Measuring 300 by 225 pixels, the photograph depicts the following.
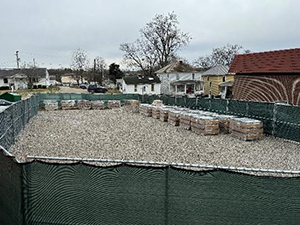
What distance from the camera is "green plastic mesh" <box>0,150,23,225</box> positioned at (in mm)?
4023

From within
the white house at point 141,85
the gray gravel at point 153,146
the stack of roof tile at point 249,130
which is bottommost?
the gray gravel at point 153,146

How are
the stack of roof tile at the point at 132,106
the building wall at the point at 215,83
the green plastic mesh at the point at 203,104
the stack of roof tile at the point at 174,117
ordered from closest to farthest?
the stack of roof tile at the point at 174,117 → the green plastic mesh at the point at 203,104 → the stack of roof tile at the point at 132,106 → the building wall at the point at 215,83

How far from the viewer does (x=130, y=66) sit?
57.9 meters

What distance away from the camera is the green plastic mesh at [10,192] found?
402 cm

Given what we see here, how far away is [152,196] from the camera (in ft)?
12.4

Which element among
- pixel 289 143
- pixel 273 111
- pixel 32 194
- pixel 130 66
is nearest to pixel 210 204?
pixel 32 194

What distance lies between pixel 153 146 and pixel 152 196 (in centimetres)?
802

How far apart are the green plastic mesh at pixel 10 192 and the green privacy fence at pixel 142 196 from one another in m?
0.02

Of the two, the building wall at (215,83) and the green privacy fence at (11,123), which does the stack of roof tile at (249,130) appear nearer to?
the green privacy fence at (11,123)

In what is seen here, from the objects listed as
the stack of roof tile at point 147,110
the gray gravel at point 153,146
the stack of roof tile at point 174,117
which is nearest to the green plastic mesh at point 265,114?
the gray gravel at point 153,146

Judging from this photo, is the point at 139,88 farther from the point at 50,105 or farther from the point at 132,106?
the point at 50,105

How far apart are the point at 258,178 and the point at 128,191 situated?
189 cm

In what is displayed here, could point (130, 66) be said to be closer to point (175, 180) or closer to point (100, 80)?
point (100, 80)

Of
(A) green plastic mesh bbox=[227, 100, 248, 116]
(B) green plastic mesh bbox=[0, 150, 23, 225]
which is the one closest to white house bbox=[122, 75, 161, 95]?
(A) green plastic mesh bbox=[227, 100, 248, 116]
